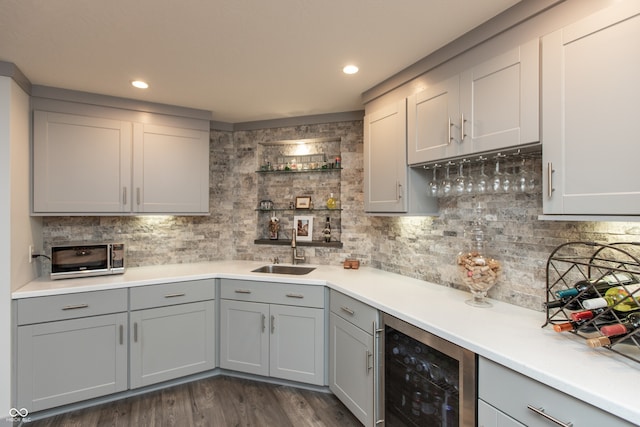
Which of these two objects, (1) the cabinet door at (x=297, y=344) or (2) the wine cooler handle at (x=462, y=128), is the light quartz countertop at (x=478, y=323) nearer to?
(1) the cabinet door at (x=297, y=344)

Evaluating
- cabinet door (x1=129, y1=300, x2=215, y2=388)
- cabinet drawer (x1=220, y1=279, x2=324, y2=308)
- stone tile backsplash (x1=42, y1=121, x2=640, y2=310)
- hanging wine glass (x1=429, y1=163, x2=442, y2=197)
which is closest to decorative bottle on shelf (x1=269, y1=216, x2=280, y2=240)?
stone tile backsplash (x1=42, y1=121, x2=640, y2=310)

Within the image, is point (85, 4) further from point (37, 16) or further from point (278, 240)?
point (278, 240)

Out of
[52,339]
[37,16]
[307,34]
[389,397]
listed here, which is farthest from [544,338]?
[52,339]

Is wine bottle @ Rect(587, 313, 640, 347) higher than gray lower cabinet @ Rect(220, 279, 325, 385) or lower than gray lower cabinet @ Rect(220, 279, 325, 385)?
higher

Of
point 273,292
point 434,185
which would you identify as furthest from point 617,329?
point 273,292

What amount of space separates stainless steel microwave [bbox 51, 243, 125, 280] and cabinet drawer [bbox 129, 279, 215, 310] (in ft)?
1.27

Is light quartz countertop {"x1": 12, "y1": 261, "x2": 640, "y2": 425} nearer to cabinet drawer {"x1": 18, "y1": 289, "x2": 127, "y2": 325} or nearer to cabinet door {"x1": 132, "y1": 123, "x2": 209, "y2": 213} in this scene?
cabinet drawer {"x1": 18, "y1": 289, "x2": 127, "y2": 325}

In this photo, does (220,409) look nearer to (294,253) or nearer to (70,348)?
(70,348)

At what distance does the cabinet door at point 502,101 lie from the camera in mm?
1591

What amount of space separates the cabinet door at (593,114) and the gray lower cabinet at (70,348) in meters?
3.01

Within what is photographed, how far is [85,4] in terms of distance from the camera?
169cm

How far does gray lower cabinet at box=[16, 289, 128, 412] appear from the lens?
239 centimetres

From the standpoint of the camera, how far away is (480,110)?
1.85 metres

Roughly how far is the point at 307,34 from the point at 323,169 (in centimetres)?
172
